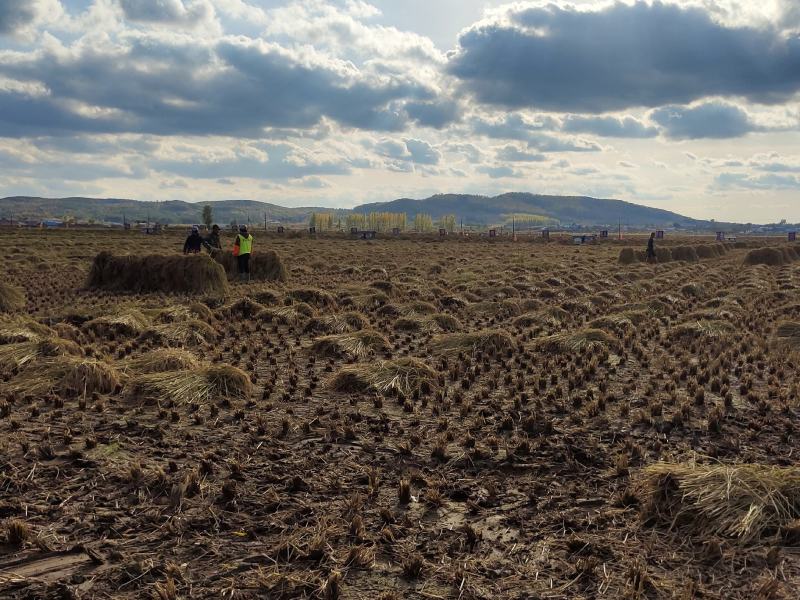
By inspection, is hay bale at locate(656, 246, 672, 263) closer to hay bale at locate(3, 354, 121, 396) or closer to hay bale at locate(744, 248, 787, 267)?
hay bale at locate(744, 248, 787, 267)

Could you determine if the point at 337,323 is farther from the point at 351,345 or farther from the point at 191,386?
the point at 191,386

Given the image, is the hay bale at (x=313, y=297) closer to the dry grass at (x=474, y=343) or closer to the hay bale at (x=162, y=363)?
the dry grass at (x=474, y=343)

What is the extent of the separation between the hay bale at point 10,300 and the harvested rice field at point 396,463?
4.05m

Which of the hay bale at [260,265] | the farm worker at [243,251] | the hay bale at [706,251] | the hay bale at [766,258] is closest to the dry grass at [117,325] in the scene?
the farm worker at [243,251]

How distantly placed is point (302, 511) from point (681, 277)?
76.6 ft

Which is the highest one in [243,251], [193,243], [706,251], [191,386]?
[706,251]

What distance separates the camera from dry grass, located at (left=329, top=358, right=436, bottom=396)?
7.77 metres

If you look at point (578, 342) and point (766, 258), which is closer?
point (578, 342)

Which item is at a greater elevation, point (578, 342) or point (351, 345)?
point (578, 342)

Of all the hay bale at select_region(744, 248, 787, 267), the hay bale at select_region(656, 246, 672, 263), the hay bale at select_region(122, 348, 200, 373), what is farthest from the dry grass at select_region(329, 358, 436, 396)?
the hay bale at select_region(744, 248, 787, 267)

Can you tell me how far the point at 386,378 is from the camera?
796 centimetres

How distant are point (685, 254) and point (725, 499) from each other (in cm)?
3749

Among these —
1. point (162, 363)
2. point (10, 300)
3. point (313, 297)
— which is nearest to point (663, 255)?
point (313, 297)

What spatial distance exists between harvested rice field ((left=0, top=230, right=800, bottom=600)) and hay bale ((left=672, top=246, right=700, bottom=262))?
2743 cm
